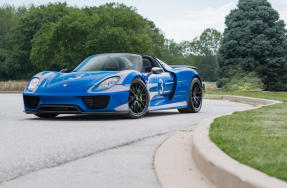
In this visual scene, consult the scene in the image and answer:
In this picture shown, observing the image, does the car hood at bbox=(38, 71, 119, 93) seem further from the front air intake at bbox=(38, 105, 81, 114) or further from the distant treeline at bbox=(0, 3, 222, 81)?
the distant treeline at bbox=(0, 3, 222, 81)

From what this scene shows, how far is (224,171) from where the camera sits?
3.21 m

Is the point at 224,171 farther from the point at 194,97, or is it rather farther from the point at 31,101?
the point at 194,97

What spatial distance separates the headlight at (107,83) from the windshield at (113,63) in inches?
37.2

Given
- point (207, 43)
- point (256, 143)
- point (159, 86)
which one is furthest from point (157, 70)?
point (207, 43)

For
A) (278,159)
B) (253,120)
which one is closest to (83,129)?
(253,120)

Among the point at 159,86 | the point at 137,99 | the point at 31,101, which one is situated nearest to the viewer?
the point at 31,101

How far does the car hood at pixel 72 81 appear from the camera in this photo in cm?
832

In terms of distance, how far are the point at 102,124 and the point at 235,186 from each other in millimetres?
5036

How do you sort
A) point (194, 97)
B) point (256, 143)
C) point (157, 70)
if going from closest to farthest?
point (256, 143) → point (157, 70) → point (194, 97)

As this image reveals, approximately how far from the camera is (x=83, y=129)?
706cm

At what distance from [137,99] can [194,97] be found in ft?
8.17

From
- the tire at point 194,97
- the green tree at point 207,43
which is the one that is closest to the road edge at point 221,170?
the tire at point 194,97

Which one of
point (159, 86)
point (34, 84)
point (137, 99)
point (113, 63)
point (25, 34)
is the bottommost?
point (137, 99)

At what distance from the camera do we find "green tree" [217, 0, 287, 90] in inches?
1448
